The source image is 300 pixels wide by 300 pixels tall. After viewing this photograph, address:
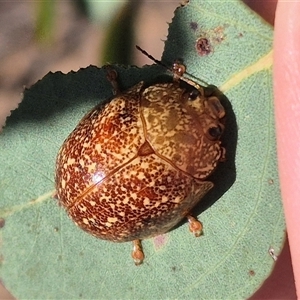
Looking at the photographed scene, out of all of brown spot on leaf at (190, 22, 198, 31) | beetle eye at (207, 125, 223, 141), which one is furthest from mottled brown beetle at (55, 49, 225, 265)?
brown spot on leaf at (190, 22, 198, 31)

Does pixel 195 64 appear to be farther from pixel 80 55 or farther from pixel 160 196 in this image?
pixel 80 55

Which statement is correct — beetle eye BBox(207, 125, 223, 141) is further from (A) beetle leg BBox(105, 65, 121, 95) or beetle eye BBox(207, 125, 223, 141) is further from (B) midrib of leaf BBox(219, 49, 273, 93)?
(A) beetle leg BBox(105, 65, 121, 95)

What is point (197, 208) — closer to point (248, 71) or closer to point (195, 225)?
point (195, 225)

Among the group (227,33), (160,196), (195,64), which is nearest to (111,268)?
(160,196)

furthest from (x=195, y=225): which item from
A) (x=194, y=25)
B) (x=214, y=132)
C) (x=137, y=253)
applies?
(x=194, y=25)

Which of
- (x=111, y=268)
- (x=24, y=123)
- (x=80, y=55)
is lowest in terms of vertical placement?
(x=80, y=55)

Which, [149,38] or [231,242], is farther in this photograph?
[149,38]
